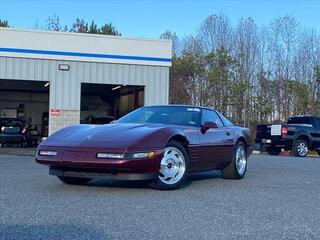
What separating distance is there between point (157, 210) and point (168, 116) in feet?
9.73

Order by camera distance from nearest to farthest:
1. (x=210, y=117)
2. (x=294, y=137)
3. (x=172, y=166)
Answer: (x=172, y=166) → (x=210, y=117) → (x=294, y=137)

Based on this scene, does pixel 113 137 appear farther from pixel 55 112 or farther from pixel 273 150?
pixel 273 150

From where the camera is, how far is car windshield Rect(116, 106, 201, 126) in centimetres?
927

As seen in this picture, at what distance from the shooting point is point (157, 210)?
259 inches

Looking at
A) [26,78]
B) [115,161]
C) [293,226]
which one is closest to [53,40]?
[26,78]

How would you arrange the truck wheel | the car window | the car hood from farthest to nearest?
1. the truck wheel
2. the car window
3. the car hood

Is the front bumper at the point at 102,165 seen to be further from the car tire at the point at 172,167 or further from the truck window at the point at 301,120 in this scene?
the truck window at the point at 301,120

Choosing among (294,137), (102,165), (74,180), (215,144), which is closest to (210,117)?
(215,144)

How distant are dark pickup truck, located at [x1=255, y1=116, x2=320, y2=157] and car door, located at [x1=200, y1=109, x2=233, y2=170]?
43.6 feet

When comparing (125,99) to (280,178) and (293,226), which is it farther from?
(293,226)

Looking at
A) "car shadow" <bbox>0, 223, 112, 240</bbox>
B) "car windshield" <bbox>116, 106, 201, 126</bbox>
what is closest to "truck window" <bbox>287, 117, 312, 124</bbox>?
"car windshield" <bbox>116, 106, 201, 126</bbox>

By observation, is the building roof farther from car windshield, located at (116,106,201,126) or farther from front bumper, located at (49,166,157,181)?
front bumper, located at (49,166,157,181)

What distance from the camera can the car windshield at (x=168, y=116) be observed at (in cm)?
927

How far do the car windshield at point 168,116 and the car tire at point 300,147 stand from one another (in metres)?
14.1
